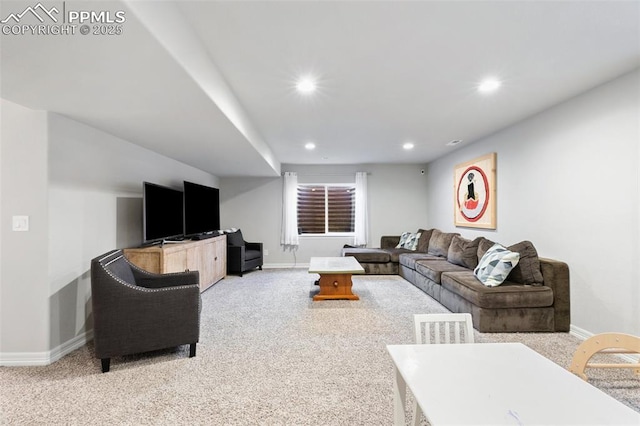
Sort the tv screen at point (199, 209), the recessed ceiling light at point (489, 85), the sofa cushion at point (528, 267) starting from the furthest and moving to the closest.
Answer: the tv screen at point (199, 209) < the sofa cushion at point (528, 267) < the recessed ceiling light at point (489, 85)

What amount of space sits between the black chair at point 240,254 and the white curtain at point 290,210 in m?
0.66

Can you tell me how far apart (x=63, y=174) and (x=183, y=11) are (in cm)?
191

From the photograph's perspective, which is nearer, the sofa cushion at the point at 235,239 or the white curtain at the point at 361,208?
the sofa cushion at the point at 235,239

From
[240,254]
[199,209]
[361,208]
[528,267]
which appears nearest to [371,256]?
[361,208]

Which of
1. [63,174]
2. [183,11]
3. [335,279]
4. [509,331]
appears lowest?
[509,331]

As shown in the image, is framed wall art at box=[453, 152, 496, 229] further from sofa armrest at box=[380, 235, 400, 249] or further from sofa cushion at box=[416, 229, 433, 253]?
sofa armrest at box=[380, 235, 400, 249]

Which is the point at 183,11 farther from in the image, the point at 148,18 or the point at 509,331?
the point at 509,331

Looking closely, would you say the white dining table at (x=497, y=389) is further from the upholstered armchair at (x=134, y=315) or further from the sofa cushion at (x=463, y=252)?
the sofa cushion at (x=463, y=252)

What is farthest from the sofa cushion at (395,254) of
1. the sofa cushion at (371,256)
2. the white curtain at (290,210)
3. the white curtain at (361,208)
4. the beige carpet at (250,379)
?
the beige carpet at (250,379)

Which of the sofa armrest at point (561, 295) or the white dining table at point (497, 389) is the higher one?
the white dining table at point (497, 389)

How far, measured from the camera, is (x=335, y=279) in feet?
13.4

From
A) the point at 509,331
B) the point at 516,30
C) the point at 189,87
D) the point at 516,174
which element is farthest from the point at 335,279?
the point at 516,30

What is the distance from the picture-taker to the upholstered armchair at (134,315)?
2.22 meters

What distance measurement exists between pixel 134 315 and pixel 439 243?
468cm
